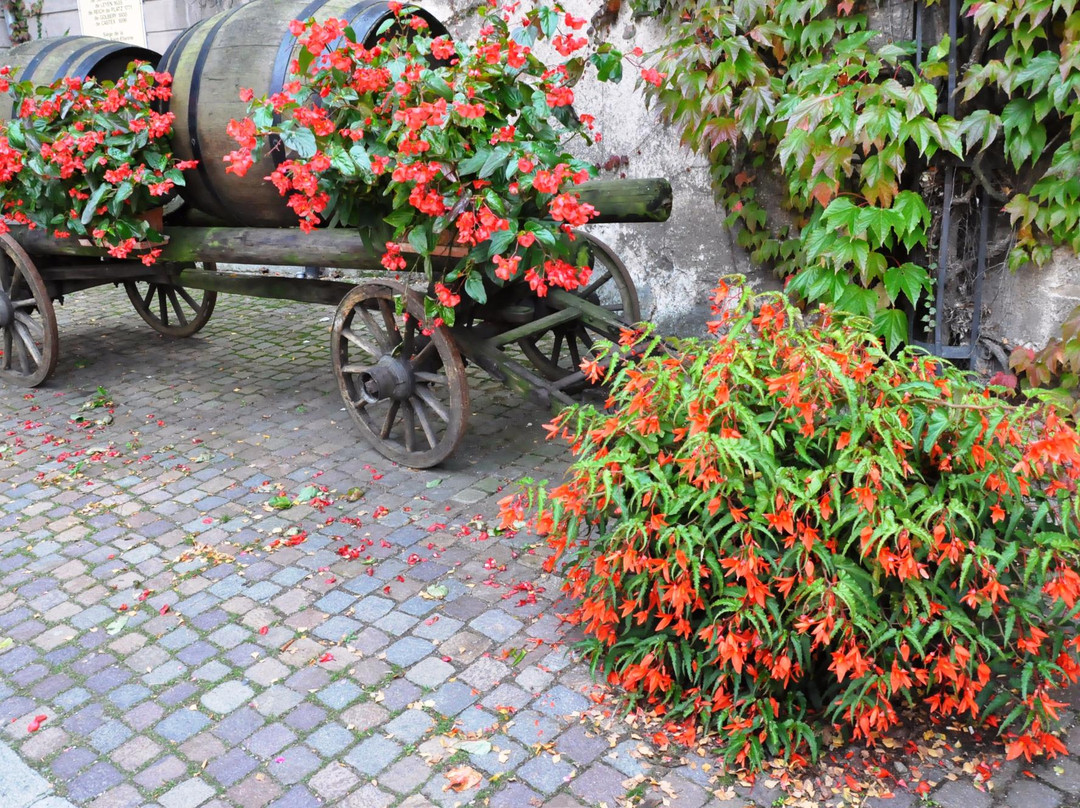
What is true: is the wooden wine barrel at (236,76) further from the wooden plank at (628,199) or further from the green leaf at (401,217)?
the wooden plank at (628,199)

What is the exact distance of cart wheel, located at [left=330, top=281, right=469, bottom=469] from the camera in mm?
4039

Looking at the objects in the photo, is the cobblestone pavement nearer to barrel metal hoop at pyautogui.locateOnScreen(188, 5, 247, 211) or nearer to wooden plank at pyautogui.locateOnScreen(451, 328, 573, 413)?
wooden plank at pyautogui.locateOnScreen(451, 328, 573, 413)

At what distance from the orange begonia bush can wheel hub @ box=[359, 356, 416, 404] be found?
1.65 metres

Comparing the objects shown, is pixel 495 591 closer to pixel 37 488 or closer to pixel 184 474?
pixel 184 474

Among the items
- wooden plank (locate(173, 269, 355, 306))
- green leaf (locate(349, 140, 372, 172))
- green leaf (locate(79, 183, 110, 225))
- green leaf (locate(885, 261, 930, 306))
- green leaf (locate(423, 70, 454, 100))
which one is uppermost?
green leaf (locate(423, 70, 454, 100))

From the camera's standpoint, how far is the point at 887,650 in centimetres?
238

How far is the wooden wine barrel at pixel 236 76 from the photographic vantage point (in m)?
4.24

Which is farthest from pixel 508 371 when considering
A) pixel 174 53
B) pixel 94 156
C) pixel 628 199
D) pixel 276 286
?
pixel 174 53

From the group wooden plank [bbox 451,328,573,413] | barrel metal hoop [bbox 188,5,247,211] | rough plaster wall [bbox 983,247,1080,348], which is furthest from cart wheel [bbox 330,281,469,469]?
rough plaster wall [bbox 983,247,1080,348]

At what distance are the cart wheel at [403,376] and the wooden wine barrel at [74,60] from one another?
2186mm

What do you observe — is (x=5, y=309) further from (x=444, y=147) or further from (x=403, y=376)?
(x=444, y=147)

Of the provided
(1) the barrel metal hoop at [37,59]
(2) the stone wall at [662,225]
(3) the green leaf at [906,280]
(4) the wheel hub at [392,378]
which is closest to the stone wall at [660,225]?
(2) the stone wall at [662,225]

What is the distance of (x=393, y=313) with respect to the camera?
14.3ft

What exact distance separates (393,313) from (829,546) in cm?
253
